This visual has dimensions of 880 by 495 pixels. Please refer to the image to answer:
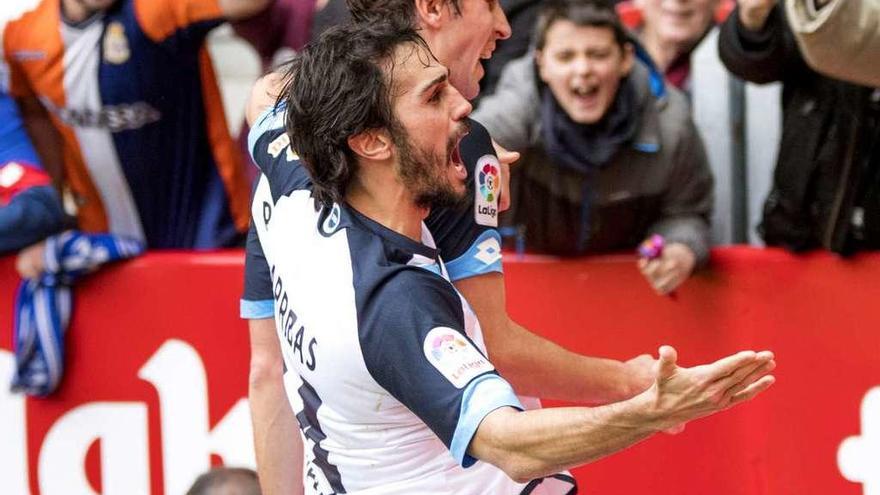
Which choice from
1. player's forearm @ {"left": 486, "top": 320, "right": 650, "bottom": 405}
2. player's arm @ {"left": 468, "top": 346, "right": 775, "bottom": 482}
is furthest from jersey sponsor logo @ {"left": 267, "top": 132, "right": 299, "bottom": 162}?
player's arm @ {"left": 468, "top": 346, "right": 775, "bottom": 482}

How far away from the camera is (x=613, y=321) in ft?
15.7

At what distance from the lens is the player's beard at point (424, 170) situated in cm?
294

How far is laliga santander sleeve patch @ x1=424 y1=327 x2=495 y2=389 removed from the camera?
2709 mm

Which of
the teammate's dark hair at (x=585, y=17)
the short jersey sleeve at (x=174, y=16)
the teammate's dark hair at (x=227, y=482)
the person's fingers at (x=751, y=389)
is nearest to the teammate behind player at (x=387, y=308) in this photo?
the person's fingers at (x=751, y=389)

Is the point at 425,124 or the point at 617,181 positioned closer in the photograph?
the point at 425,124

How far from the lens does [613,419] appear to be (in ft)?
8.45

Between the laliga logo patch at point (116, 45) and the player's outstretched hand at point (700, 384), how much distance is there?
10.1ft

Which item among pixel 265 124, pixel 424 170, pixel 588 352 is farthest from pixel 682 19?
pixel 424 170

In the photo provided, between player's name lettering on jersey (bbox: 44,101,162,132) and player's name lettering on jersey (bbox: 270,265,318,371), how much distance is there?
7.02ft

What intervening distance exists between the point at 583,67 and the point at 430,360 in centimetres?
211

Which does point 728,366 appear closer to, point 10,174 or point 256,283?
point 256,283

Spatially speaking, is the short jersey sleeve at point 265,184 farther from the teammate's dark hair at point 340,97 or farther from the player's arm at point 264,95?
the teammate's dark hair at point 340,97

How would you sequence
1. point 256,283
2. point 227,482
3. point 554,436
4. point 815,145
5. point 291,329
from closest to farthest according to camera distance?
point 554,436, point 291,329, point 256,283, point 227,482, point 815,145

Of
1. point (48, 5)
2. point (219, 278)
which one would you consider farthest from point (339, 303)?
point (48, 5)
